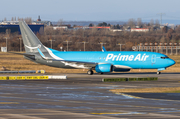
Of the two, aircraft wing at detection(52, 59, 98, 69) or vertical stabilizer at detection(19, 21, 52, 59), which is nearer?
aircraft wing at detection(52, 59, 98, 69)

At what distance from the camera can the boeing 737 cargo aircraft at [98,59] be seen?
5822 centimetres

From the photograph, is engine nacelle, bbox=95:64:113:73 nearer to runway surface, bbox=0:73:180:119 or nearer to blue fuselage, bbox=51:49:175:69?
blue fuselage, bbox=51:49:175:69

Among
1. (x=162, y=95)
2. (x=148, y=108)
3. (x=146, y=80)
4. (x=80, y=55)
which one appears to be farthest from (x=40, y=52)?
(x=148, y=108)

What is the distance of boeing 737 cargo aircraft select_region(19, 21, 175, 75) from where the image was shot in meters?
58.2

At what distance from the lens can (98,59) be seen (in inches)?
2379

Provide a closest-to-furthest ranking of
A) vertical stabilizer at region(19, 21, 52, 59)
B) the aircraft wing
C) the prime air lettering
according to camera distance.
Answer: the prime air lettering → the aircraft wing → vertical stabilizer at region(19, 21, 52, 59)

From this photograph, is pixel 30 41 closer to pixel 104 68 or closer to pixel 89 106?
pixel 104 68

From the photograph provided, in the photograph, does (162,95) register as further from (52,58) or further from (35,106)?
(52,58)

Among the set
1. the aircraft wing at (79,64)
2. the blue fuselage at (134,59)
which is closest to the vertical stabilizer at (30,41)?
the aircraft wing at (79,64)

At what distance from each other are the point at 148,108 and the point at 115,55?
118 ft

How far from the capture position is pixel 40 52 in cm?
6275

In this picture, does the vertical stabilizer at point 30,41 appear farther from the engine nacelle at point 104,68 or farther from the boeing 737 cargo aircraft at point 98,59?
the engine nacelle at point 104,68

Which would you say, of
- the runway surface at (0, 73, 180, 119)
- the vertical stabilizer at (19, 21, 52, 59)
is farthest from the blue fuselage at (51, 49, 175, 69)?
the runway surface at (0, 73, 180, 119)

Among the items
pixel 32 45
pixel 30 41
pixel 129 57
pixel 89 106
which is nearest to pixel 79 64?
pixel 129 57
